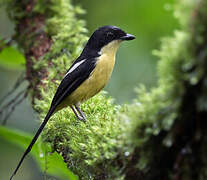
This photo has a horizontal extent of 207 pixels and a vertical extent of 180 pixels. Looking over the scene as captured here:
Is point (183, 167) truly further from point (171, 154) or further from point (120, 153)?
point (120, 153)

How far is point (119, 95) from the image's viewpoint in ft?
25.3

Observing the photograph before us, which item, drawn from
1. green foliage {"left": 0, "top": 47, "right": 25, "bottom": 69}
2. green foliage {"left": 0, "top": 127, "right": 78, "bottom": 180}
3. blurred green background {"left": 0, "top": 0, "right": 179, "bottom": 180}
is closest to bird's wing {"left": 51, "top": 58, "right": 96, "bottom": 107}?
green foliage {"left": 0, "top": 127, "right": 78, "bottom": 180}

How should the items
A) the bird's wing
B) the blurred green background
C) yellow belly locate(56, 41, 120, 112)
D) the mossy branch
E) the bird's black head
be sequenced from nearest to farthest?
the mossy branch < the bird's wing < yellow belly locate(56, 41, 120, 112) < the bird's black head < the blurred green background

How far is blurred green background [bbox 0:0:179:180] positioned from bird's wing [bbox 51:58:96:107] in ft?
9.38

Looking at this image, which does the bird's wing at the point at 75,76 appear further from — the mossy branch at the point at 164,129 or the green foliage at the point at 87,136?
the mossy branch at the point at 164,129

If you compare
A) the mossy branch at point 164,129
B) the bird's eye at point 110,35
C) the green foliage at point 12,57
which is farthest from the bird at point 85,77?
the green foliage at point 12,57

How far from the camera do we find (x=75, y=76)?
408cm

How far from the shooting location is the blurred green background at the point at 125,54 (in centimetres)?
707

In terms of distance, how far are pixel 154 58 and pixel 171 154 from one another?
5.40 metres

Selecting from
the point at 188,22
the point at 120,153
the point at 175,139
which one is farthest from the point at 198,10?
the point at 120,153

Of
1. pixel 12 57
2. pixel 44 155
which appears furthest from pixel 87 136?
pixel 12 57

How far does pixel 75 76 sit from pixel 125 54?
3.82 metres

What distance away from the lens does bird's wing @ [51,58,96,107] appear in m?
4.00

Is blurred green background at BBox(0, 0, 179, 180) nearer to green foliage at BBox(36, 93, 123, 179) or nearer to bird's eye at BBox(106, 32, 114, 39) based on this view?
bird's eye at BBox(106, 32, 114, 39)
